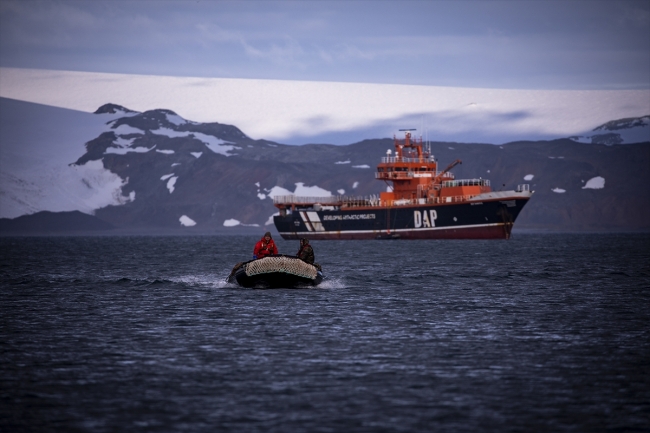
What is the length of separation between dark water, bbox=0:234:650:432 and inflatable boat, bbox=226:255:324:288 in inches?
27.8

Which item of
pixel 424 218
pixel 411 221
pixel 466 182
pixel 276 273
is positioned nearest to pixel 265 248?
pixel 276 273

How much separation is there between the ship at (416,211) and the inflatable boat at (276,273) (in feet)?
260

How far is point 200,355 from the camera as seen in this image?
2591 centimetres

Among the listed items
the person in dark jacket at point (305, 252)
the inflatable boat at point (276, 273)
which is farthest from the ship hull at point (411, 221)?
the inflatable boat at point (276, 273)

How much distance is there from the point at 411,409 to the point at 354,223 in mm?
126086

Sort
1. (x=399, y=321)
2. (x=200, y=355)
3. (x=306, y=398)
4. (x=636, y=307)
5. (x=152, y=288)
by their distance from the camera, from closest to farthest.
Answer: (x=306, y=398) < (x=200, y=355) < (x=399, y=321) < (x=636, y=307) < (x=152, y=288)

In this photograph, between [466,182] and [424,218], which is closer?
[424,218]

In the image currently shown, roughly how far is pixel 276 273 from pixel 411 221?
95.7 m

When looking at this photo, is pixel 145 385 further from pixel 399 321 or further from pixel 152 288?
pixel 152 288

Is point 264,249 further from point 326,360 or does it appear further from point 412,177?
point 412,177

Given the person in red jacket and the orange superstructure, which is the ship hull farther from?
the person in red jacket

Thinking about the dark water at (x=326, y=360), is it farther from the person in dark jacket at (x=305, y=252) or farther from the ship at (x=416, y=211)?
the ship at (x=416, y=211)

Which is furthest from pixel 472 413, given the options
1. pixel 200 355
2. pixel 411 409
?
pixel 200 355

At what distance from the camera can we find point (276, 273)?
44281 millimetres
